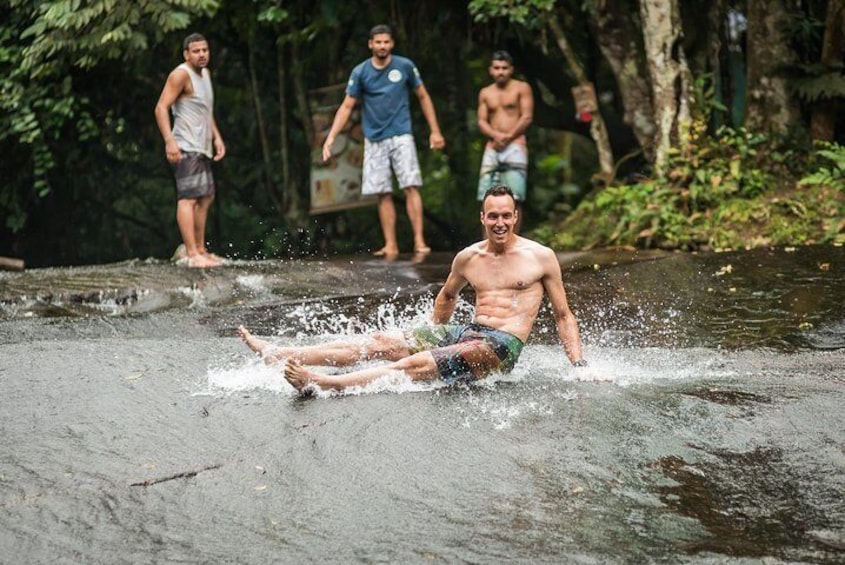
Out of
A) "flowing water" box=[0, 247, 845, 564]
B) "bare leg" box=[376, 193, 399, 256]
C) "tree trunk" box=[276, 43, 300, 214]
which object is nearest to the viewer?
"flowing water" box=[0, 247, 845, 564]

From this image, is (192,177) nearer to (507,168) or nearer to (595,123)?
(507,168)

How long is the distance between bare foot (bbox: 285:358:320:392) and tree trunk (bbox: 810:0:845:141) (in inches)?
284

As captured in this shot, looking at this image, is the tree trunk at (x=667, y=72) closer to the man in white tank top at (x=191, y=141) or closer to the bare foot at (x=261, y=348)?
the man in white tank top at (x=191, y=141)

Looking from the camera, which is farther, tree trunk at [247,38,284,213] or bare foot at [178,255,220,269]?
tree trunk at [247,38,284,213]

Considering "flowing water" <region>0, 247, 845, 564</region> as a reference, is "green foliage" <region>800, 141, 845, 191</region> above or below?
above

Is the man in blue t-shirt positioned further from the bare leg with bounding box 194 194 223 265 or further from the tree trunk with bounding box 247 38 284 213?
the tree trunk with bounding box 247 38 284 213

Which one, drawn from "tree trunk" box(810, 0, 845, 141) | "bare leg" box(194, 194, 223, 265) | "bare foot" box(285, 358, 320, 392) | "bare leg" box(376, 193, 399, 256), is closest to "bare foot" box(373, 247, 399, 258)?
"bare leg" box(376, 193, 399, 256)

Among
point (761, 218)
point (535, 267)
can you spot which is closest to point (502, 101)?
point (761, 218)

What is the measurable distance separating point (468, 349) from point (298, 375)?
2.95 feet

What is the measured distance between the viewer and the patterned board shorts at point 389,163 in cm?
1063

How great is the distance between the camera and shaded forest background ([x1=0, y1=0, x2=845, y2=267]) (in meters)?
10.9

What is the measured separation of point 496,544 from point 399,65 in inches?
276

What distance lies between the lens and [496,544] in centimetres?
415

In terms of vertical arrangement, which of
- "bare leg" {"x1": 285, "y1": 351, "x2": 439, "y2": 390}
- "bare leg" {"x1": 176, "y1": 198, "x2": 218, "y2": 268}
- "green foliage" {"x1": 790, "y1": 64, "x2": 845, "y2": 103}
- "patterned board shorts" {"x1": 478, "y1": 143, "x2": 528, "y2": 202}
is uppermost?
"green foliage" {"x1": 790, "y1": 64, "x2": 845, "y2": 103}
